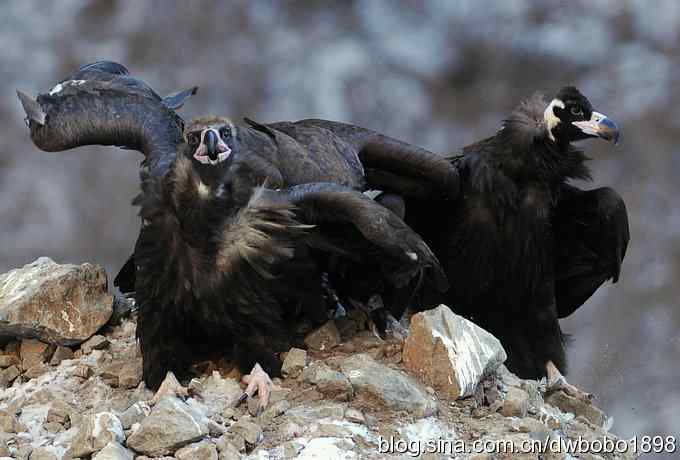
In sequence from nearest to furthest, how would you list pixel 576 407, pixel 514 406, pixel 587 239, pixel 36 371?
pixel 514 406, pixel 36 371, pixel 576 407, pixel 587 239

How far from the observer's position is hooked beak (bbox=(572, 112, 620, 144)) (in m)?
5.90

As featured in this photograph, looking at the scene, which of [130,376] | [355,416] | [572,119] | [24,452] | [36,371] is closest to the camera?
[24,452]

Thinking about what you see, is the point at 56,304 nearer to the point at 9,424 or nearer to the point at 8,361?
the point at 8,361

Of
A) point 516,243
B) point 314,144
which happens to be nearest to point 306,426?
point 314,144

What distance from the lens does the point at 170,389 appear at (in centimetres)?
506

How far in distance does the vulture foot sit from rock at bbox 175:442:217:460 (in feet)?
1.40

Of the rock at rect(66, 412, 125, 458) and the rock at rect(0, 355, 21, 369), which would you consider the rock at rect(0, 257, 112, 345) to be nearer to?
the rock at rect(0, 355, 21, 369)

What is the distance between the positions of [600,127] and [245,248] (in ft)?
5.96

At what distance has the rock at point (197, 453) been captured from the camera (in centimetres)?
450

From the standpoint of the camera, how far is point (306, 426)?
480 centimetres

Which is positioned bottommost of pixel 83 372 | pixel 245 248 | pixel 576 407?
pixel 576 407

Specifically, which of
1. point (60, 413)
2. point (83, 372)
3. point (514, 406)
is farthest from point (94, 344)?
point (514, 406)

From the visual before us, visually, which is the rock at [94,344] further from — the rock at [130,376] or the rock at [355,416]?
the rock at [355,416]

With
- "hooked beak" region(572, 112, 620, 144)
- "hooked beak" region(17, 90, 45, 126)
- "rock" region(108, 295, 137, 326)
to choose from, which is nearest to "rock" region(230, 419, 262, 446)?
"rock" region(108, 295, 137, 326)
